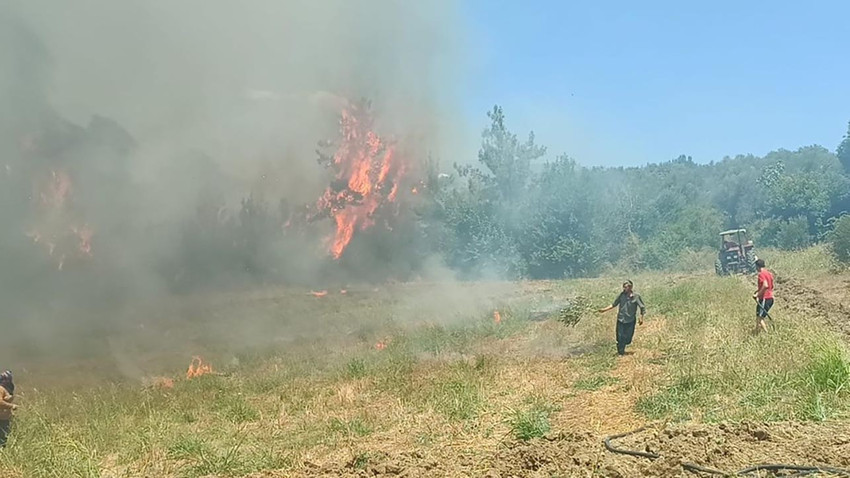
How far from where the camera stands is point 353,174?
33219 millimetres

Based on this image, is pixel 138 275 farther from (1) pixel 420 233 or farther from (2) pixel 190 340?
(1) pixel 420 233

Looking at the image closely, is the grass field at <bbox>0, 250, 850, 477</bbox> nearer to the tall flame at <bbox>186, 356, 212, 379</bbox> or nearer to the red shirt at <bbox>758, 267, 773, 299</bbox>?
the tall flame at <bbox>186, 356, 212, 379</bbox>

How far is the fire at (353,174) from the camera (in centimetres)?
3300

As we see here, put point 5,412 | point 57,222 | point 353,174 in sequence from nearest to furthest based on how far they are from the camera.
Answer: point 5,412 → point 57,222 → point 353,174

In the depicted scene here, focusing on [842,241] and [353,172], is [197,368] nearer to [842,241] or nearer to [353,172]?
[353,172]

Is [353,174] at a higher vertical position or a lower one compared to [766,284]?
higher

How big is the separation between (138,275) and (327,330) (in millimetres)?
8622

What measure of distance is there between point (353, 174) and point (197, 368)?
1712 cm

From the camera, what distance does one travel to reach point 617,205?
157 ft

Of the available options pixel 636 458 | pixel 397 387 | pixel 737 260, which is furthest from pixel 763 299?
pixel 737 260

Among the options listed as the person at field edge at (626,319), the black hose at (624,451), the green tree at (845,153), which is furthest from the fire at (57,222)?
the green tree at (845,153)

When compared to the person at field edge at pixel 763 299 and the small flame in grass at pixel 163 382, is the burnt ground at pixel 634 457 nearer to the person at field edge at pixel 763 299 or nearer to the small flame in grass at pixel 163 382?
the person at field edge at pixel 763 299

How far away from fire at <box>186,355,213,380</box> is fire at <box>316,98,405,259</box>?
15.1 meters

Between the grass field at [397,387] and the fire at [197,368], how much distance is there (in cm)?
23
